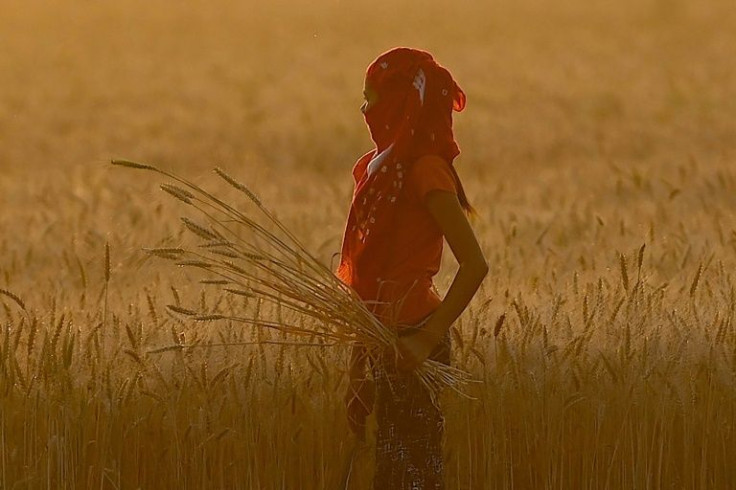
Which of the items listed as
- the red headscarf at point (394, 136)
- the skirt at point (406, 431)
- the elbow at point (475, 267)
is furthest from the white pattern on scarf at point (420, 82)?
the skirt at point (406, 431)

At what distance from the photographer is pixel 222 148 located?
432 inches

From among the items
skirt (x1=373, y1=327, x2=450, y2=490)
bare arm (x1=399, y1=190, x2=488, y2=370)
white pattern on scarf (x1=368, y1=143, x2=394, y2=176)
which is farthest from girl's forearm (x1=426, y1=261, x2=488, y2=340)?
white pattern on scarf (x1=368, y1=143, x2=394, y2=176)

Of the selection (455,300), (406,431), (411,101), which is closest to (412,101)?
(411,101)

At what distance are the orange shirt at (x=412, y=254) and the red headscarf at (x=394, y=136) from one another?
0.02 meters

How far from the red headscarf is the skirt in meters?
0.17

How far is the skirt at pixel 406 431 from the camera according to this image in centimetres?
282

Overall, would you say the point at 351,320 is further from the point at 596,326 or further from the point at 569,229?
the point at 569,229

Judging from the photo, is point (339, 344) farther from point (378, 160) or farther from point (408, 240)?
point (378, 160)

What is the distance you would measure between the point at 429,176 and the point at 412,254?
0.49 feet

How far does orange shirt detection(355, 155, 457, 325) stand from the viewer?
2783 mm

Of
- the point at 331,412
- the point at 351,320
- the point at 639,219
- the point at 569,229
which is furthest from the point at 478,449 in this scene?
the point at 639,219

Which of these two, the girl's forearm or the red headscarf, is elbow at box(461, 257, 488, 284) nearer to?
the girl's forearm

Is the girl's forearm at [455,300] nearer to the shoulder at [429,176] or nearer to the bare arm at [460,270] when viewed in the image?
the bare arm at [460,270]

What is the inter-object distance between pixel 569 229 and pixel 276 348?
2226 millimetres
